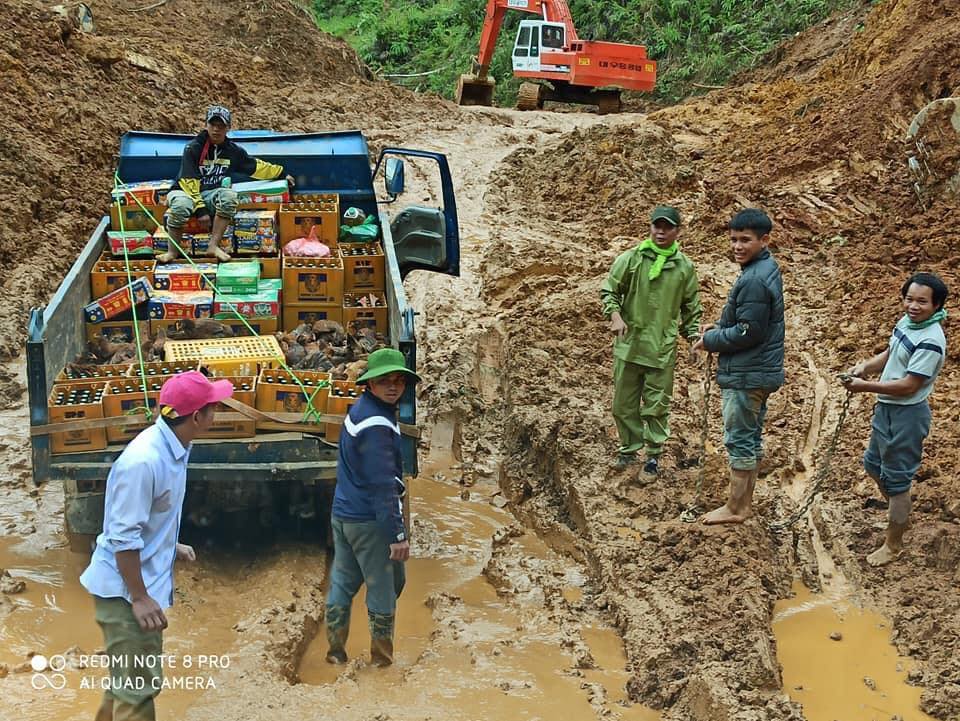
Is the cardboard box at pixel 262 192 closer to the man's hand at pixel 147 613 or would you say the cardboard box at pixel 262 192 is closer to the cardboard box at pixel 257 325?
the cardboard box at pixel 257 325

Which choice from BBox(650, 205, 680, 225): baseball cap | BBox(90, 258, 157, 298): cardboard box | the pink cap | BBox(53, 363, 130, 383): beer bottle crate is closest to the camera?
the pink cap

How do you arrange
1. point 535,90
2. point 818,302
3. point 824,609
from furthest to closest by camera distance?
1. point 535,90
2. point 818,302
3. point 824,609

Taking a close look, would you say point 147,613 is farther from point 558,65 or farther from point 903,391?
point 558,65

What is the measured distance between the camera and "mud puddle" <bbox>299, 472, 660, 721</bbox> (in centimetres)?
470

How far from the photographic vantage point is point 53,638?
5.10 metres

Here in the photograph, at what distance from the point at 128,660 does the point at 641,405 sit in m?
3.89

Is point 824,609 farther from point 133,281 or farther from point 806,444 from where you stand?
point 133,281

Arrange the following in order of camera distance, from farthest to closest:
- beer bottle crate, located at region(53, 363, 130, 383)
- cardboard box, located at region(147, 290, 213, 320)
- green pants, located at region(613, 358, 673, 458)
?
cardboard box, located at region(147, 290, 213, 320) → green pants, located at region(613, 358, 673, 458) → beer bottle crate, located at region(53, 363, 130, 383)

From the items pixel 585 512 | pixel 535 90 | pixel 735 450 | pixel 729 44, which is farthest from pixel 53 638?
pixel 729 44

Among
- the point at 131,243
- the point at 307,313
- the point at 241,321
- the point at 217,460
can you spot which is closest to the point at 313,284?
the point at 307,313

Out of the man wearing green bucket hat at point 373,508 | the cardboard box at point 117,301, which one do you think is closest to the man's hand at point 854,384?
the man wearing green bucket hat at point 373,508

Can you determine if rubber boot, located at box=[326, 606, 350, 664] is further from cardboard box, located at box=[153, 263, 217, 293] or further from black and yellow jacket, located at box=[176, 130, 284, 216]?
black and yellow jacket, located at box=[176, 130, 284, 216]

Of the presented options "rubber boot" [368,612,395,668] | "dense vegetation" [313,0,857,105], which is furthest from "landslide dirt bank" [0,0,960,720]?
"dense vegetation" [313,0,857,105]

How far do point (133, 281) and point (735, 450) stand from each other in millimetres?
3968
